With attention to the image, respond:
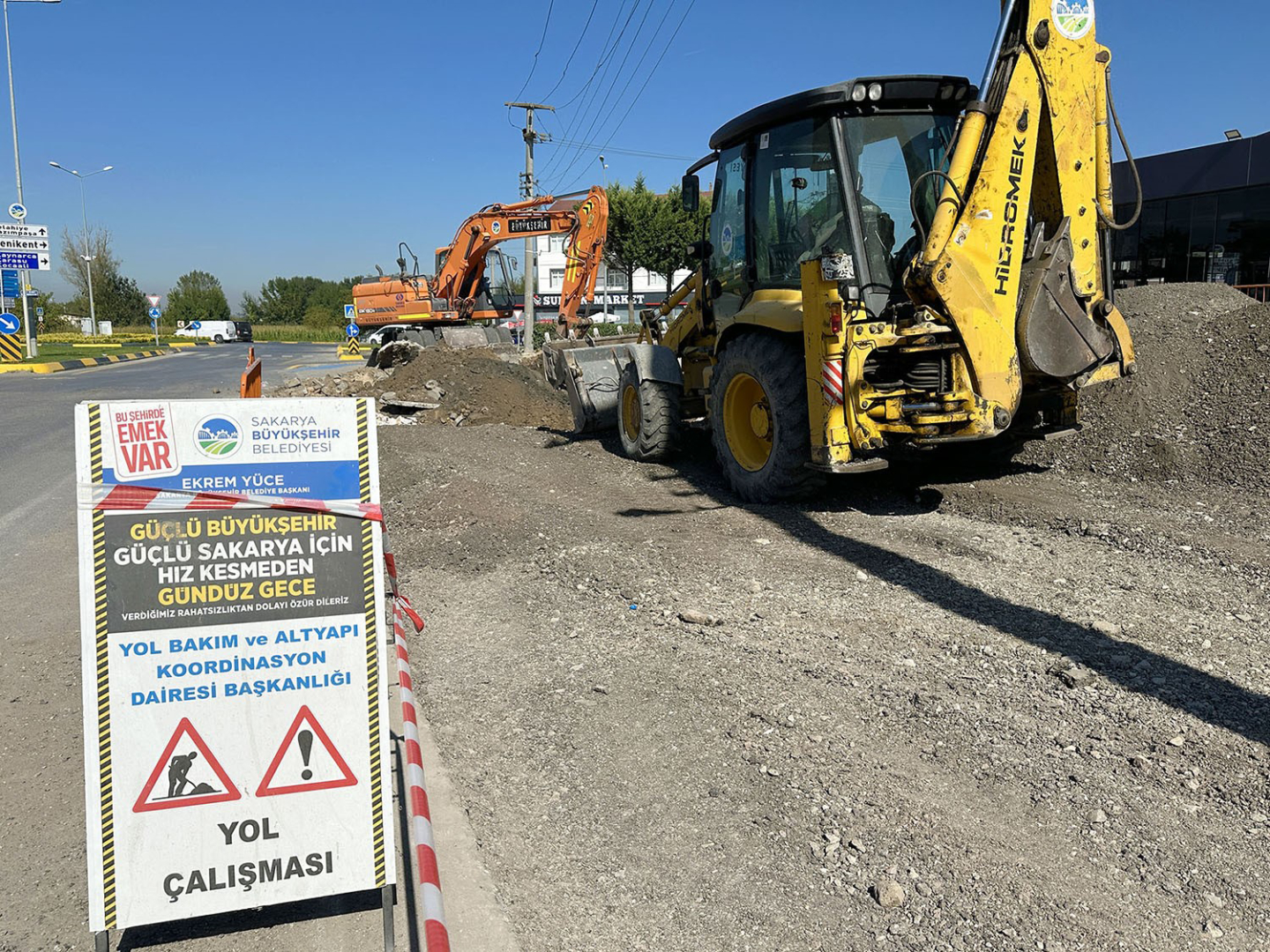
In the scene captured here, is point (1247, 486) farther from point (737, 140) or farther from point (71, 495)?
point (71, 495)

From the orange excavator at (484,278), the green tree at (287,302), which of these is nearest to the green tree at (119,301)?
the green tree at (287,302)

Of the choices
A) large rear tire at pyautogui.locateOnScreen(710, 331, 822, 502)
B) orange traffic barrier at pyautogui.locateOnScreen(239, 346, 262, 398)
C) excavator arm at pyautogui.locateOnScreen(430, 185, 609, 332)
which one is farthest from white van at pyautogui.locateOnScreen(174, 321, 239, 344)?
orange traffic barrier at pyautogui.locateOnScreen(239, 346, 262, 398)

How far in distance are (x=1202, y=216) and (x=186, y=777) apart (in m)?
26.1

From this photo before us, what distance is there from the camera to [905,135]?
298 inches

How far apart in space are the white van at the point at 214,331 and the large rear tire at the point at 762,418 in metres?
62.2

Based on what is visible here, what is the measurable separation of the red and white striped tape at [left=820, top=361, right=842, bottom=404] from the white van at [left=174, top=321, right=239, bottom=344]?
6393 cm

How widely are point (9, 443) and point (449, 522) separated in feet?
27.8

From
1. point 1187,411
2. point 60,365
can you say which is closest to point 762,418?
point 1187,411

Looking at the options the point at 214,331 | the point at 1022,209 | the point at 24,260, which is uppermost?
the point at 24,260

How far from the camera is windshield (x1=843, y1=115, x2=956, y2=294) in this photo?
7.43 meters

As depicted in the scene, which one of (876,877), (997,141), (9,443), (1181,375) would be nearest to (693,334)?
(997,141)

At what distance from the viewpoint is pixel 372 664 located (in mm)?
2938

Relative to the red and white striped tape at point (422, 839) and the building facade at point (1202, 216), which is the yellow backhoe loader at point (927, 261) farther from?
the building facade at point (1202, 216)

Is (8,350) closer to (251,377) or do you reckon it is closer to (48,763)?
(251,377)
